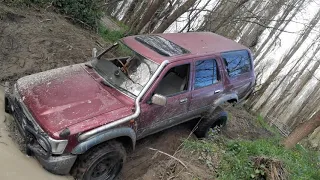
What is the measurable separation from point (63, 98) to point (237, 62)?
366cm

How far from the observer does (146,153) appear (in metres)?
6.06

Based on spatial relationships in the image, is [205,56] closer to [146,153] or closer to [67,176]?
[146,153]

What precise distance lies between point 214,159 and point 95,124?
2.16 m

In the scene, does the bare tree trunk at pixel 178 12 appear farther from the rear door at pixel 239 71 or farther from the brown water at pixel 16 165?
the brown water at pixel 16 165

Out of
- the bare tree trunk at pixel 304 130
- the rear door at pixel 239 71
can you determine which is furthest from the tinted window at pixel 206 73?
the bare tree trunk at pixel 304 130

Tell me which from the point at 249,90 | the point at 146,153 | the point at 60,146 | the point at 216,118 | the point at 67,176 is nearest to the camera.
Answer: the point at 60,146

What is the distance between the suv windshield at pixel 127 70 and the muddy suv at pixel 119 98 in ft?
0.05

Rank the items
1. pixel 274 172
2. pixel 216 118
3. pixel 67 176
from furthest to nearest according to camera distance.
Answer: pixel 216 118 → pixel 274 172 → pixel 67 176

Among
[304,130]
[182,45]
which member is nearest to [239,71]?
[182,45]


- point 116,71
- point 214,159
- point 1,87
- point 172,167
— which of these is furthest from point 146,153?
point 1,87

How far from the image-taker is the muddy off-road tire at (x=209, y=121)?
22.2 ft

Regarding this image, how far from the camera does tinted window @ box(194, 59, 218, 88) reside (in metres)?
5.99

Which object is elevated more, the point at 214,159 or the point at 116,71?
the point at 116,71

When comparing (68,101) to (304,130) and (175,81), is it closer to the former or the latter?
(175,81)
